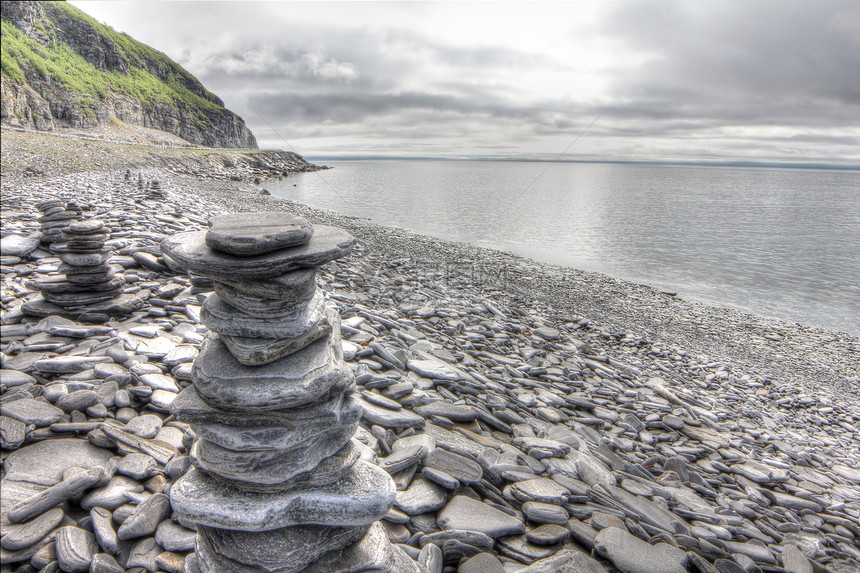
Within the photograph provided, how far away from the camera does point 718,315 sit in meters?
19.9

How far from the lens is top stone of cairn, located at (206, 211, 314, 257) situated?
3000mm

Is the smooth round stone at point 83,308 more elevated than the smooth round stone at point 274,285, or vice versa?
the smooth round stone at point 274,285

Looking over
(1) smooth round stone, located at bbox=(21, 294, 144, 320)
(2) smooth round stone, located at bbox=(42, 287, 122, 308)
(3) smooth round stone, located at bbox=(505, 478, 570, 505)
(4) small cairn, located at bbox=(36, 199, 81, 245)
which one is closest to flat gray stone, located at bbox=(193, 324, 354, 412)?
(3) smooth round stone, located at bbox=(505, 478, 570, 505)

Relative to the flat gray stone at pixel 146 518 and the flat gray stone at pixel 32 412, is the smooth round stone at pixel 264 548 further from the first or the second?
the flat gray stone at pixel 32 412

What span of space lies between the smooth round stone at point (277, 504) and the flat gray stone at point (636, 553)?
2496mm

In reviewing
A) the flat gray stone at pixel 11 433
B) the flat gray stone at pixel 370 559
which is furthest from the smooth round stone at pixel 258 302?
the flat gray stone at pixel 11 433

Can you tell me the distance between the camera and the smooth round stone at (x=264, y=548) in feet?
10.8

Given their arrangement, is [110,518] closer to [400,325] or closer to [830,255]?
[400,325]

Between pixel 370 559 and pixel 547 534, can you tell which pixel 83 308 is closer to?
pixel 370 559

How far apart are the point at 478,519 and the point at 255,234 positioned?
3695 mm

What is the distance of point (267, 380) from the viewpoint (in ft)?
11.1

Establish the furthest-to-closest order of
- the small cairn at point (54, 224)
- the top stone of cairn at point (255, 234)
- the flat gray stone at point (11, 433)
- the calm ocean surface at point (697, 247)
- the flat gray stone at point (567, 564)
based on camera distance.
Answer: the calm ocean surface at point (697, 247) < the small cairn at point (54, 224) < the flat gray stone at point (11, 433) < the flat gray stone at point (567, 564) < the top stone of cairn at point (255, 234)

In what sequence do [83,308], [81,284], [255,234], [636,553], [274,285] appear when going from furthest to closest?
[81,284], [83,308], [636,553], [274,285], [255,234]

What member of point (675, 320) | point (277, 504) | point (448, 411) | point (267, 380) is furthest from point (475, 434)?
point (675, 320)
